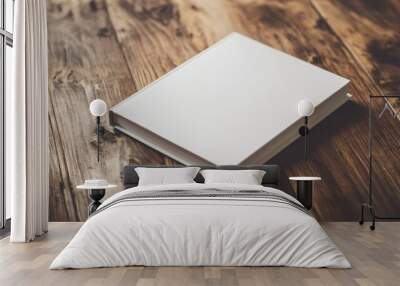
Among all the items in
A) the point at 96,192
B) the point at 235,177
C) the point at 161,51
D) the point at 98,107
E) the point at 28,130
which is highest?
the point at 161,51

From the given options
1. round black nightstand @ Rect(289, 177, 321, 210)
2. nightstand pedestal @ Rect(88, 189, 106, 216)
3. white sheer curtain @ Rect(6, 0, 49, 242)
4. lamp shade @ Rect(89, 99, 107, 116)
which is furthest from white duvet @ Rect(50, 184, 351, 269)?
lamp shade @ Rect(89, 99, 107, 116)

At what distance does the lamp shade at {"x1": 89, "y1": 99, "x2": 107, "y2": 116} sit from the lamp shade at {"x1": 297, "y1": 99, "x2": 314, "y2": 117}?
7.70 ft

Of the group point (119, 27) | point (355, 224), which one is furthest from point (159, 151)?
point (355, 224)

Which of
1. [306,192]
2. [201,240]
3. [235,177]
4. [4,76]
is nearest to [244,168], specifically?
[235,177]

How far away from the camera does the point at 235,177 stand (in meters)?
6.25

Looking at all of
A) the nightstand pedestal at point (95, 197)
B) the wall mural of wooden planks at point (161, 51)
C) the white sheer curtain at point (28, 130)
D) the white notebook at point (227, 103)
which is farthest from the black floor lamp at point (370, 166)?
the white sheer curtain at point (28, 130)

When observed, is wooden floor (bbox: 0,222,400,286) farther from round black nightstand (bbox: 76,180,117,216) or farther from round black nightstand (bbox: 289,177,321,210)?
round black nightstand (bbox: 289,177,321,210)

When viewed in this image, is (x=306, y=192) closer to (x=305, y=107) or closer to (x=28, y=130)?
(x=305, y=107)

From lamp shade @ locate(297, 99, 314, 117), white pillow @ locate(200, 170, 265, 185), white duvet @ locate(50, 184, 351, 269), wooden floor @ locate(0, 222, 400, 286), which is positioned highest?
lamp shade @ locate(297, 99, 314, 117)

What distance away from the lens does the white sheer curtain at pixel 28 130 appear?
5469 mm

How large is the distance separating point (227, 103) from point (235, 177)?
110 cm

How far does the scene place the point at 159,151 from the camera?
6.88 metres

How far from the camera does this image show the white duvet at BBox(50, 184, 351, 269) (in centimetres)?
416

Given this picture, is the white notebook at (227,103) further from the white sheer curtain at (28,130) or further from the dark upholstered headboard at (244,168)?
the white sheer curtain at (28,130)
